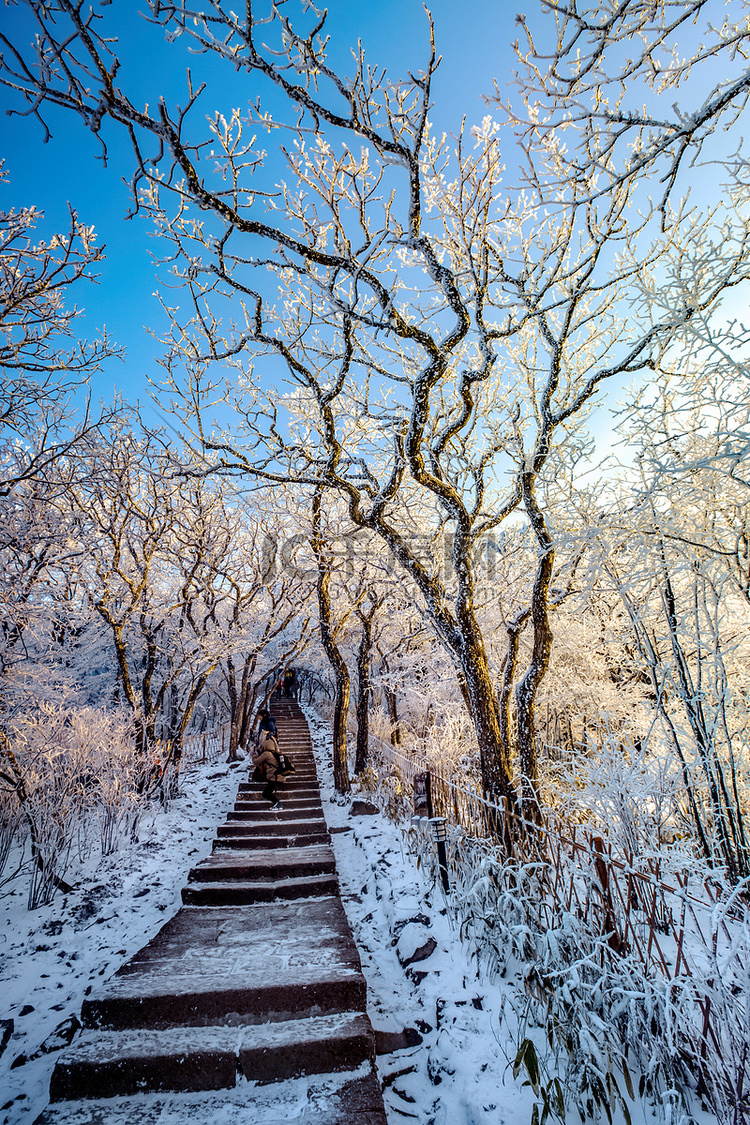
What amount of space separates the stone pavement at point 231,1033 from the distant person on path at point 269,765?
157 inches

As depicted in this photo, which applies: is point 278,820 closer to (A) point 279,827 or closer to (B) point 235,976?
(A) point 279,827

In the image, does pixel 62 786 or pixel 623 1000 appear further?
pixel 62 786

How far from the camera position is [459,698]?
15320mm

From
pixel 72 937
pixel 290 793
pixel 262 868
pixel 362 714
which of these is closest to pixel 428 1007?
pixel 262 868

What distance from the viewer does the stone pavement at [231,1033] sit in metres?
2.49

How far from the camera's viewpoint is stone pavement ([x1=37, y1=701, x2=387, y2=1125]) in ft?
8.17

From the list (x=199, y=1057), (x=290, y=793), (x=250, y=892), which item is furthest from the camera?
(x=290, y=793)

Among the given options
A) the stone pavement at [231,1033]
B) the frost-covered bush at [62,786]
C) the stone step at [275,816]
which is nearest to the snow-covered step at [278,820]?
the stone step at [275,816]

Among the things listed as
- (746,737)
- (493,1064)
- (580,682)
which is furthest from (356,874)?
(580,682)

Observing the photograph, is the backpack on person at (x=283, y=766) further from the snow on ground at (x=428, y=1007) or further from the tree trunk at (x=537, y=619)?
the tree trunk at (x=537, y=619)

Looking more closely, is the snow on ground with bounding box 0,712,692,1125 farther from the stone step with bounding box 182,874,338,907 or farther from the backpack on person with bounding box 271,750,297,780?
the backpack on person with bounding box 271,750,297,780

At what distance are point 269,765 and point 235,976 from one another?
18.1 ft

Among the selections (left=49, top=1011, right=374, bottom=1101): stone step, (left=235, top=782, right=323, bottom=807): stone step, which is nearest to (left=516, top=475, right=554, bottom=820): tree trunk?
(left=49, top=1011, right=374, bottom=1101): stone step

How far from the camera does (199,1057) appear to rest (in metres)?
2.66
